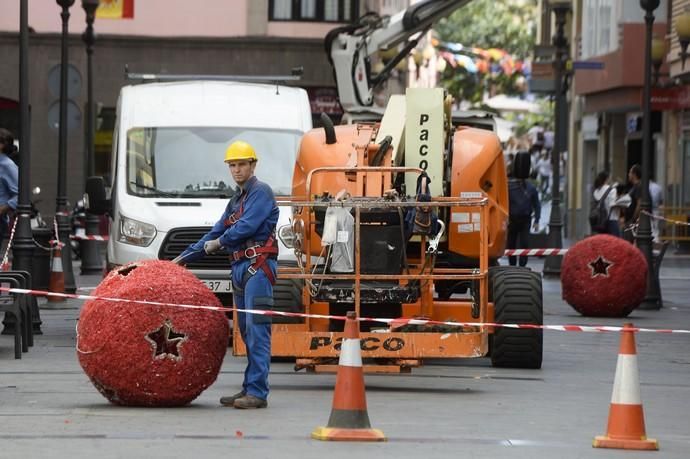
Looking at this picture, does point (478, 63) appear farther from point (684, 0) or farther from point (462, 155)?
point (462, 155)

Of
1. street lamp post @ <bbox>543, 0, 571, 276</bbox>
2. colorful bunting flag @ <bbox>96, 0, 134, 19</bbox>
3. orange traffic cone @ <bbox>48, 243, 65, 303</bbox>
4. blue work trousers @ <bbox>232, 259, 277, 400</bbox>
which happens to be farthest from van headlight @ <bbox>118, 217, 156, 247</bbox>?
colorful bunting flag @ <bbox>96, 0, 134, 19</bbox>

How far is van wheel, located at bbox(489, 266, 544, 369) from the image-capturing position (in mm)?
15500

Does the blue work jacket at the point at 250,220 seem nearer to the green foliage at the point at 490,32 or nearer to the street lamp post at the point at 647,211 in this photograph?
the street lamp post at the point at 647,211

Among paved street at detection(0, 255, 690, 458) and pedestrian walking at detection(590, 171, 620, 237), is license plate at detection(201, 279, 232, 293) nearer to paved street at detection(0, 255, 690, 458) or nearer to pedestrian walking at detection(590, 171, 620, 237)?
paved street at detection(0, 255, 690, 458)

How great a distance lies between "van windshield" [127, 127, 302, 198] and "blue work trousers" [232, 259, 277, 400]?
20.3ft

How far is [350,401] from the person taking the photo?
10.9 metres

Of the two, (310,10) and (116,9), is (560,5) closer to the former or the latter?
(310,10)

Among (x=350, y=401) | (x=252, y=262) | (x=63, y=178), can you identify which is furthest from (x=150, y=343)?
(x=63, y=178)

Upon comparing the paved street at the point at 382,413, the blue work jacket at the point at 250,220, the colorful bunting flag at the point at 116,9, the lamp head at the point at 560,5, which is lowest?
the paved street at the point at 382,413

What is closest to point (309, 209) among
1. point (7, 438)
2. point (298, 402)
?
point (298, 402)

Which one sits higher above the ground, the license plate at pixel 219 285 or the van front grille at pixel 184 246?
the van front grille at pixel 184 246

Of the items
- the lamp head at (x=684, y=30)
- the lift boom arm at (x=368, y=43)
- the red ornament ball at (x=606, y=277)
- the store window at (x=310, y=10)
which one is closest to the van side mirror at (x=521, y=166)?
the red ornament ball at (x=606, y=277)

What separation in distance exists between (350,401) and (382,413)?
61.2 inches

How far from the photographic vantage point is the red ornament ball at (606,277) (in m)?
22.1
